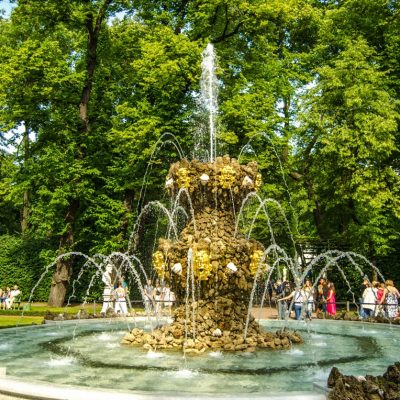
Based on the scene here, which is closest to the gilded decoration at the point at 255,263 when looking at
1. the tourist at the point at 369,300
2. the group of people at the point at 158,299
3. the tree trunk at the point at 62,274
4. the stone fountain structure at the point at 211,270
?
the stone fountain structure at the point at 211,270

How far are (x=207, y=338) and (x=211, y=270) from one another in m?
1.25

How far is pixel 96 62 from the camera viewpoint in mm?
29406

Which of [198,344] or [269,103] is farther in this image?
[269,103]

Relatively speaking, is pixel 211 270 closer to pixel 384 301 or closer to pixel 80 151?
pixel 384 301

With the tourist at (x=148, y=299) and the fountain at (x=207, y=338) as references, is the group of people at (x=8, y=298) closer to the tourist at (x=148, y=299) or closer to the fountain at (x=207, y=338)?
the tourist at (x=148, y=299)

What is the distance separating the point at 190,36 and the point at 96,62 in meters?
5.35

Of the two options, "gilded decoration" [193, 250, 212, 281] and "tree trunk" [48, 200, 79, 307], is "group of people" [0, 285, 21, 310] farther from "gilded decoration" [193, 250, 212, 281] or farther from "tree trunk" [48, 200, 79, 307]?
"gilded decoration" [193, 250, 212, 281]

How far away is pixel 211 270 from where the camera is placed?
1044 centimetres

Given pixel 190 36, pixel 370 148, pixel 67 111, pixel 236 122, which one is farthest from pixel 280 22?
pixel 67 111

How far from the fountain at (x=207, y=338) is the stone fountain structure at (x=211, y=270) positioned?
→ 0.02 meters

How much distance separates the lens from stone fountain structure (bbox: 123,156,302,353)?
33.9 ft

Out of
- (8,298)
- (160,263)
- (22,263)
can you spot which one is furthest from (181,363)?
(22,263)

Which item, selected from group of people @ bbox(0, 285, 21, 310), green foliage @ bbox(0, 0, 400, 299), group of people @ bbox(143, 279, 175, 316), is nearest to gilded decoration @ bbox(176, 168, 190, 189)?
group of people @ bbox(143, 279, 175, 316)

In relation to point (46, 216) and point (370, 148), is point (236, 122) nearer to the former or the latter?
point (370, 148)
